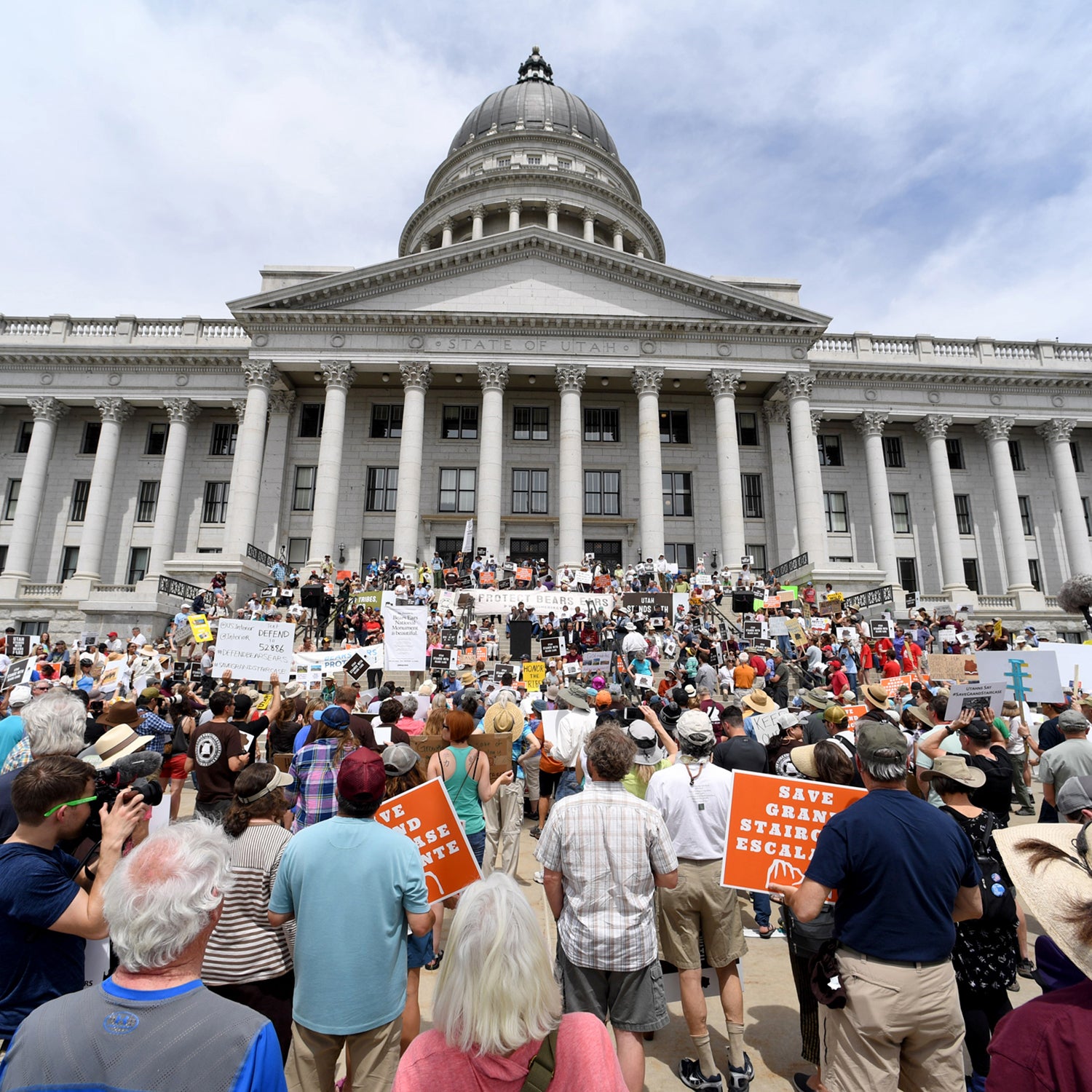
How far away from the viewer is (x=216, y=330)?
40.2 metres

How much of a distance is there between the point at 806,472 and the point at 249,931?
117 ft

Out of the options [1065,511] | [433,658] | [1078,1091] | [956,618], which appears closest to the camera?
[1078,1091]

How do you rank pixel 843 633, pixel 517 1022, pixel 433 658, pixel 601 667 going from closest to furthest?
pixel 517 1022 → pixel 601 667 → pixel 433 658 → pixel 843 633

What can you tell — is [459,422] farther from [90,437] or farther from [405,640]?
[405,640]

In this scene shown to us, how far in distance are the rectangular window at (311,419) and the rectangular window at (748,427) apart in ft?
78.5

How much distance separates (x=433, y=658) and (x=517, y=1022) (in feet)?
61.1

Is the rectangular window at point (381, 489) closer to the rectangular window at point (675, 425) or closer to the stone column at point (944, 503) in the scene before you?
the rectangular window at point (675, 425)

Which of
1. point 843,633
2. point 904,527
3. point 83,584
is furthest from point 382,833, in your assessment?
point 904,527

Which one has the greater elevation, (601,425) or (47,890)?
(601,425)

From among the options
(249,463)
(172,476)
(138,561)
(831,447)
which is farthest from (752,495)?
(138,561)

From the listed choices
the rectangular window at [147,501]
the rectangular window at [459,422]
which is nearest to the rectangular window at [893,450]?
the rectangular window at [459,422]

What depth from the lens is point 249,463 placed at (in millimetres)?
34969

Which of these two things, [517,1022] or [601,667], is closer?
[517,1022]

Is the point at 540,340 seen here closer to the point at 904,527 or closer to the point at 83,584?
the point at 904,527
